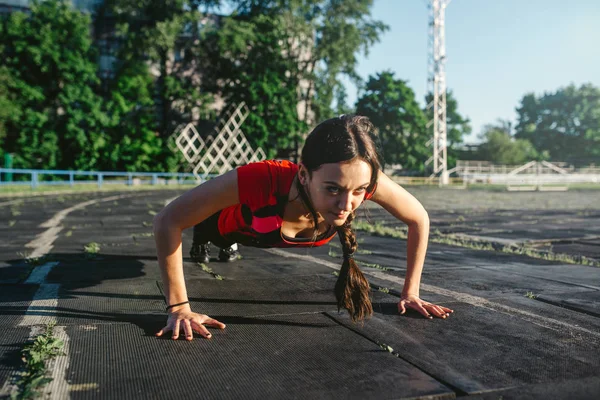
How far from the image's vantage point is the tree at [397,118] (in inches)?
1845

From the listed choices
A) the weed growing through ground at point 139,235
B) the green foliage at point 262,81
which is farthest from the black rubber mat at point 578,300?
the green foliage at point 262,81

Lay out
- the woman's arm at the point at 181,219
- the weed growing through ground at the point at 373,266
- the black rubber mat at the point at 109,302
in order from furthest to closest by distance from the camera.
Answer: the weed growing through ground at the point at 373,266 < the black rubber mat at the point at 109,302 < the woman's arm at the point at 181,219

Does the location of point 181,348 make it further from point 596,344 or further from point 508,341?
point 596,344

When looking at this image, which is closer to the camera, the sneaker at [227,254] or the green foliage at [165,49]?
the sneaker at [227,254]

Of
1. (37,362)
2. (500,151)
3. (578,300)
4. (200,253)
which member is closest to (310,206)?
(37,362)

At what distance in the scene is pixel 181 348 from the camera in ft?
7.91

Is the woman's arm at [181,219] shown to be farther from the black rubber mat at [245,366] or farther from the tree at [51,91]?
the tree at [51,91]

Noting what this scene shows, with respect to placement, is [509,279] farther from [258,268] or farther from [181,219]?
[181,219]

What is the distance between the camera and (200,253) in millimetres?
4754

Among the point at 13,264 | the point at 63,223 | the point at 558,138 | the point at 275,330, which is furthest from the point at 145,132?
the point at 558,138

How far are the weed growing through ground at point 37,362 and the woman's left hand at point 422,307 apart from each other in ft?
5.97

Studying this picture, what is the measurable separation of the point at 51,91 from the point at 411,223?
105 feet

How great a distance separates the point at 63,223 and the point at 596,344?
26.9 ft

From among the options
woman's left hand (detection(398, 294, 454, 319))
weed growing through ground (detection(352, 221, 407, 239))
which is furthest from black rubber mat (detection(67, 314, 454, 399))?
weed growing through ground (detection(352, 221, 407, 239))
